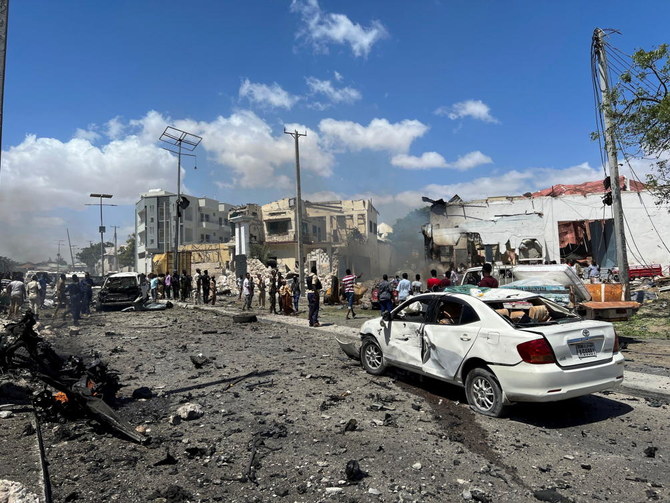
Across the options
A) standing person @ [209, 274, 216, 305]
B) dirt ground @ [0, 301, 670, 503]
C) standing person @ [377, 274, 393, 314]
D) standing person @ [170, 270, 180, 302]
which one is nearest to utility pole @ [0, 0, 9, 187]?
dirt ground @ [0, 301, 670, 503]

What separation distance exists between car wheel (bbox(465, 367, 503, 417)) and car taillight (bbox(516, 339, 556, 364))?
526 mm

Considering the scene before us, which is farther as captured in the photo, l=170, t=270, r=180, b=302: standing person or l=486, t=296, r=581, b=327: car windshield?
l=170, t=270, r=180, b=302: standing person

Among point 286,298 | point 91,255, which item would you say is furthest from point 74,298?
point 91,255

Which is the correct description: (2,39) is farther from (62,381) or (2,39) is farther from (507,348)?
(507,348)

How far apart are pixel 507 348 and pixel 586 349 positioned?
0.90 m

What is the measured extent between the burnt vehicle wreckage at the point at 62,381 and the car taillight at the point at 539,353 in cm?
393

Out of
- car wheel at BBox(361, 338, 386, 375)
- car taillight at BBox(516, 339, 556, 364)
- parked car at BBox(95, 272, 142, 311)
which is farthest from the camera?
parked car at BBox(95, 272, 142, 311)

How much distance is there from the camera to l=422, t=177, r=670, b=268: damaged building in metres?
25.2

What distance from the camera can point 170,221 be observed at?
6172 centimetres

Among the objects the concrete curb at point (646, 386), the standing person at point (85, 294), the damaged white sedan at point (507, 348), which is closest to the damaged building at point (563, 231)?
the concrete curb at point (646, 386)

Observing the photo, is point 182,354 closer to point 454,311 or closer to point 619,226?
point 454,311

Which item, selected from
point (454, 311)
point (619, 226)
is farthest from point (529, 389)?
point (619, 226)

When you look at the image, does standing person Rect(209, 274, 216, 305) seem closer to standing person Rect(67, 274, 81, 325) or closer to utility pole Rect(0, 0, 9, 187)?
standing person Rect(67, 274, 81, 325)

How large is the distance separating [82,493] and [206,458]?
0.98 meters
